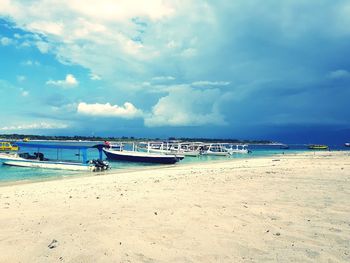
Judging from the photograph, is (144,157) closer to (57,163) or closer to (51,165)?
(57,163)

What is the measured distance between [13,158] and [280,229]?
44.1 metres

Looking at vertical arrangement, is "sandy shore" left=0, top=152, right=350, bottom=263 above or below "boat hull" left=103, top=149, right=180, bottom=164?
above

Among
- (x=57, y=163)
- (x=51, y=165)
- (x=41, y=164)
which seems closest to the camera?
(x=57, y=163)

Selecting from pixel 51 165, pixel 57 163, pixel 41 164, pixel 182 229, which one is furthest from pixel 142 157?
pixel 182 229

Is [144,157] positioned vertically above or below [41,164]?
above

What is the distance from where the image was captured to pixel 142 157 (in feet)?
173

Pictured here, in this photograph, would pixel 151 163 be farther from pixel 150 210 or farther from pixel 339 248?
pixel 339 248

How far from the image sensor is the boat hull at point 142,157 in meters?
50.9

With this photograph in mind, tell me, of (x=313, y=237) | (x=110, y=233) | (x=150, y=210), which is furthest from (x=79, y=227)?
(x=313, y=237)

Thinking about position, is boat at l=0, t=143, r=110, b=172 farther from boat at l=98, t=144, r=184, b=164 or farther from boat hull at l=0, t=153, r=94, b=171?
boat at l=98, t=144, r=184, b=164

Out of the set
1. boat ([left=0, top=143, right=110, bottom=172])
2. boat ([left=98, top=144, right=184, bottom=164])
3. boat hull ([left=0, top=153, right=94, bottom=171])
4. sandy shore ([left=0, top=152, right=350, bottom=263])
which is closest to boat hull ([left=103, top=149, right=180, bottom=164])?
boat ([left=98, top=144, right=184, bottom=164])

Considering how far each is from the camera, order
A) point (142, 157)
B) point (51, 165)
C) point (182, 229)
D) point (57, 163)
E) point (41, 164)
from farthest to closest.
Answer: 1. point (142, 157)
2. point (41, 164)
3. point (51, 165)
4. point (57, 163)
5. point (182, 229)

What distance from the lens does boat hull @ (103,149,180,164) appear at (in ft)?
167

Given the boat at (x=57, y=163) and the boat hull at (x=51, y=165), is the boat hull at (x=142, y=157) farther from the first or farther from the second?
the boat hull at (x=51, y=165)
